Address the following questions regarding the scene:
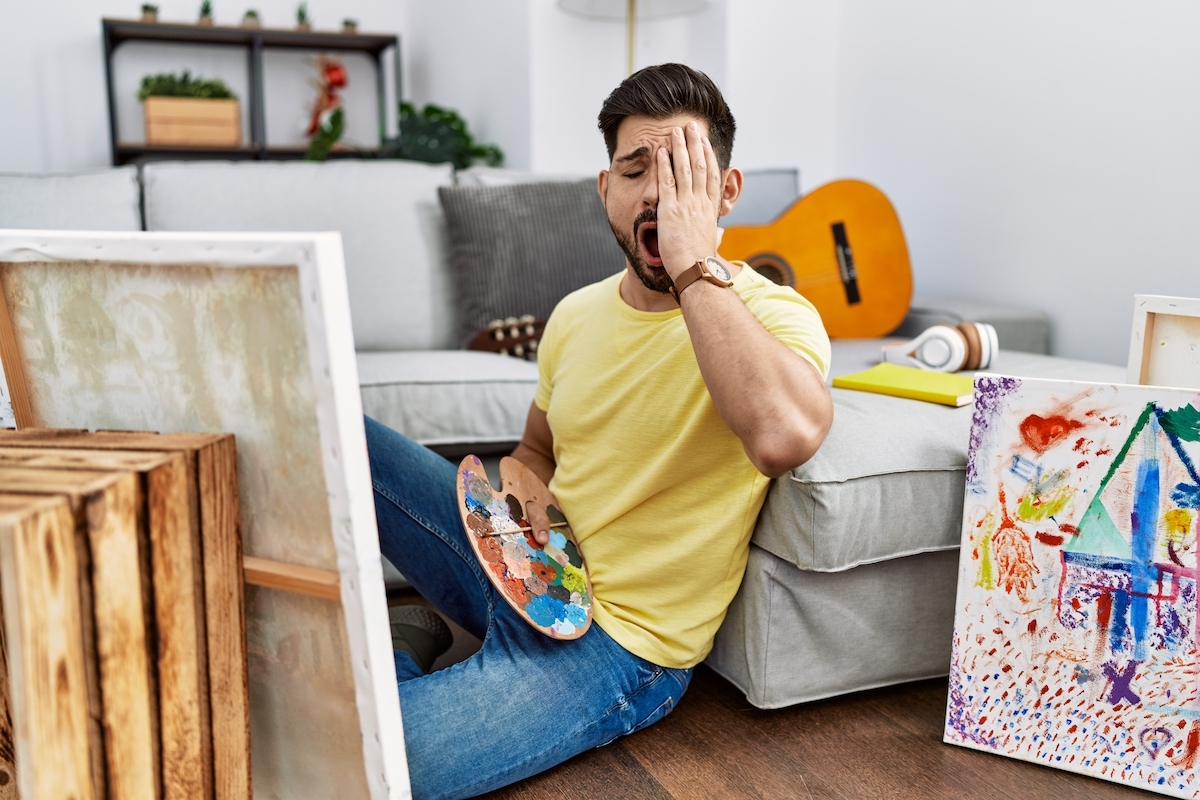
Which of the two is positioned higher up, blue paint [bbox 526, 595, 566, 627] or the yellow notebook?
the yellow notebook

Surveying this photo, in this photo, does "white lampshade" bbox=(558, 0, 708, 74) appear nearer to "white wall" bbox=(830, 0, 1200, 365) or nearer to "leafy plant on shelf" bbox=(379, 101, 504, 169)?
"white wall" bbox=(830, 0, 1200, 365)

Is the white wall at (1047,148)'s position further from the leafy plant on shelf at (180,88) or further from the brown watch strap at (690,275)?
the leafy plant on shelf at (180,88)

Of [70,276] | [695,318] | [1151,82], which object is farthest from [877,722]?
[1151,82]

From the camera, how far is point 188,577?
777mm

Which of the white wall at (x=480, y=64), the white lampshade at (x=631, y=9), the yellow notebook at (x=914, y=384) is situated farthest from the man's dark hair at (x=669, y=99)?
the white wall at (x=480, y=64)

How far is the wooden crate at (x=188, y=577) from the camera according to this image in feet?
2.44

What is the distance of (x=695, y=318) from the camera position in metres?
1.07

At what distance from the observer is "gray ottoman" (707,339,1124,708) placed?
1.29 meters

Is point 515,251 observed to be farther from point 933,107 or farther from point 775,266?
point 933,107

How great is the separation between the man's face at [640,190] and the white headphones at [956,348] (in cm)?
78

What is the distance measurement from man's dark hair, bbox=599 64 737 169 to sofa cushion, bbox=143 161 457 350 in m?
1.14

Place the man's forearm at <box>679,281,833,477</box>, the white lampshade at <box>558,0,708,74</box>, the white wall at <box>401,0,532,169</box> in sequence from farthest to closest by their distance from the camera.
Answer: the white wall at <box>401,0,532,169</box> → the white lampshade at <box>558,0,708,74</box> → the man's forearm at <box>679,281,833,477</box>

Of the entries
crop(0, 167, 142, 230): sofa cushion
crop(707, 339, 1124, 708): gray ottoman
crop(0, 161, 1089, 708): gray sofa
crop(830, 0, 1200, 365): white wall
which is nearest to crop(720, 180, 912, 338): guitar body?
crop(0, 161, 1089, 708): gray sofa

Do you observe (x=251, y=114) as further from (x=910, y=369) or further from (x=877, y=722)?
(x=877, y=722)
